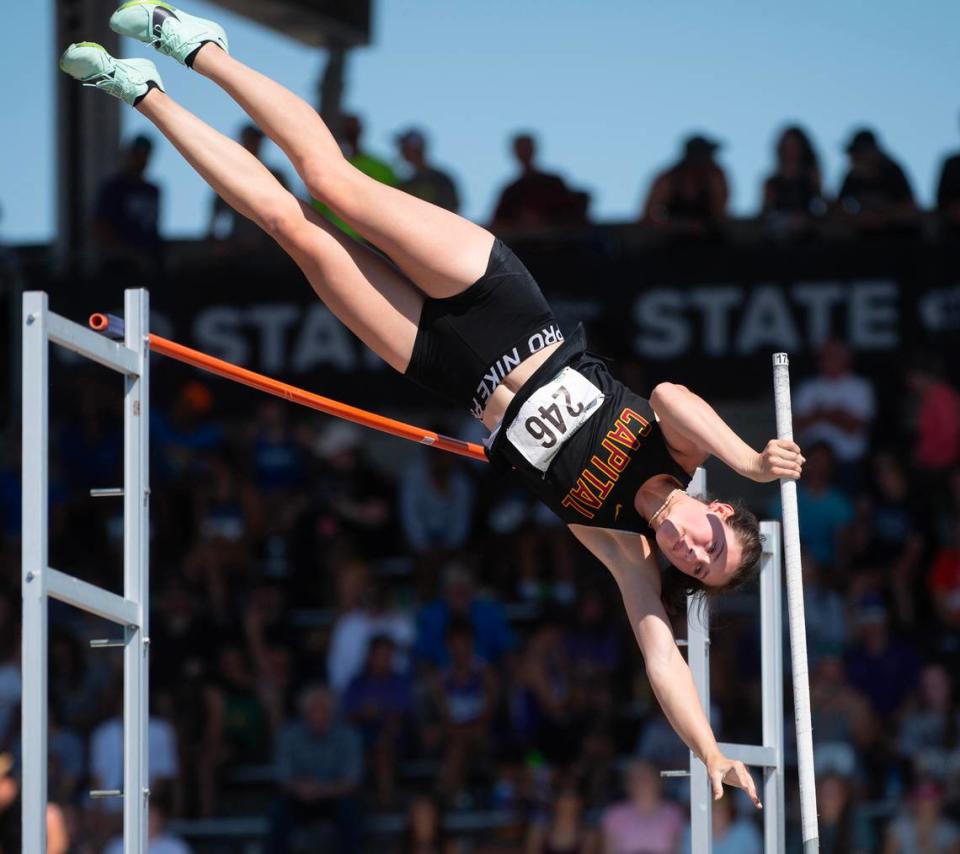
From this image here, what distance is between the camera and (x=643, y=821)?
933 cm

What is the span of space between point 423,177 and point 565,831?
4326 mm

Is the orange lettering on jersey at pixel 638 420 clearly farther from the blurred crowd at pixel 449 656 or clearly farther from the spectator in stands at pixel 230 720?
the spectator in stands at pixel 230 720

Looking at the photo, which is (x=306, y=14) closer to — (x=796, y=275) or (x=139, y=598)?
(x=796, y=275)

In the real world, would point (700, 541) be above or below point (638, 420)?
below

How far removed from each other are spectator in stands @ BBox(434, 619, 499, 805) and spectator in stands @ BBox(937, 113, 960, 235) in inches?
142

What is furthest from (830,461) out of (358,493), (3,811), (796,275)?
(3,811)

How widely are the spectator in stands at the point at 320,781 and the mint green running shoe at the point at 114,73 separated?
5369 mm

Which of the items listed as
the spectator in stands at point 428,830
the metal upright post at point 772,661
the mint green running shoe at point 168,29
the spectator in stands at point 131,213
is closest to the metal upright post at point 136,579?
the mint green running shoe at point 168,29

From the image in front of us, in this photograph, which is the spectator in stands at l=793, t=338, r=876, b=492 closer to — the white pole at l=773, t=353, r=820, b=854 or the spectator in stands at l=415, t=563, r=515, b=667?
the spectator in stands at l=415, t=563, r=515, b=667

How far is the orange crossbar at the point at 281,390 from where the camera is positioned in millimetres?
5352

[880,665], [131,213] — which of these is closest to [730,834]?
[880,665]

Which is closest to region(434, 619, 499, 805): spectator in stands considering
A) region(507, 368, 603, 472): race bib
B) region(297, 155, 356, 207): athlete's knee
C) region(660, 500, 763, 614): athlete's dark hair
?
region(660, 500, 763, 614): athlete's dark hair

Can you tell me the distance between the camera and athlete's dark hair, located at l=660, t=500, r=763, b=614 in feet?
17.9

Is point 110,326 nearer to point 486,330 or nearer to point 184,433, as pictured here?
point 486,330
